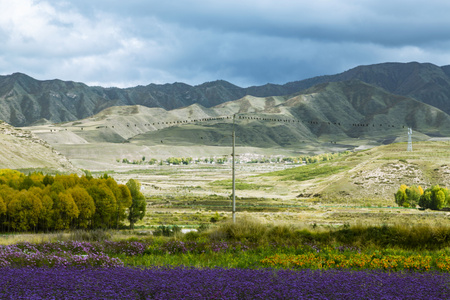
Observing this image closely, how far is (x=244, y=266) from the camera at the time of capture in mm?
14422

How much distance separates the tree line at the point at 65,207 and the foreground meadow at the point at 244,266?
31.7 m

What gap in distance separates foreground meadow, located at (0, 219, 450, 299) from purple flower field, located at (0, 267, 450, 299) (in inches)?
0.9

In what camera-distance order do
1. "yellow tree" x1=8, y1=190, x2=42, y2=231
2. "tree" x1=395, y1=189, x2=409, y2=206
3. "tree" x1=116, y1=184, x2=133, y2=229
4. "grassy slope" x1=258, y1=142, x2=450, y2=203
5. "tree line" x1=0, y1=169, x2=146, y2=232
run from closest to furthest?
"yellow tree" x1=8, y1=190, x2=42, y2=231
"tree line" x1=0, y1=169, x2=146, y2=232
"tree" x1=116, y1=184, x2=133, y2=229
"tree" x1=395, y1=189, x2=409, y2=206
"grassy slope" x1=258, y1=142, x2=450, y2=203

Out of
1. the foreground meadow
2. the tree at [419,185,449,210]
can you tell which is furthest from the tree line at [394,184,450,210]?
the foreground meadow

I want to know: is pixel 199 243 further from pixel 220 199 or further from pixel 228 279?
pixel 220 199

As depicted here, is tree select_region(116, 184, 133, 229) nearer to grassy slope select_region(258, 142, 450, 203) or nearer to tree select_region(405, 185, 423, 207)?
grassy slope select_region(258, 142, 450, 203)

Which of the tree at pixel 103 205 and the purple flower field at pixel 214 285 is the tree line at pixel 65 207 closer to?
the tree at pixel 103 205

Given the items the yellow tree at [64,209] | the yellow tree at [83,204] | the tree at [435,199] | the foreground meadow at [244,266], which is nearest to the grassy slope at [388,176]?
the tree at [435,199]

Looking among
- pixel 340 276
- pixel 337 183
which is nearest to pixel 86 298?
pixel 340 276

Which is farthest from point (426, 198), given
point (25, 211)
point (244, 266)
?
point (244, 266)

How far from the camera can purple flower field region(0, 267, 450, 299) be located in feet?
31.4

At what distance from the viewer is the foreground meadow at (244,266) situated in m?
9.93

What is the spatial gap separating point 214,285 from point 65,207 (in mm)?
45170

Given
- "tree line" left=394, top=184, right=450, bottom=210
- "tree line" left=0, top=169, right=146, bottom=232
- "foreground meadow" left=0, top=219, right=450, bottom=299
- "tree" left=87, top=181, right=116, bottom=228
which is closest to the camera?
"foreground meadow" left=0, top=219, right=450, bottom=299
